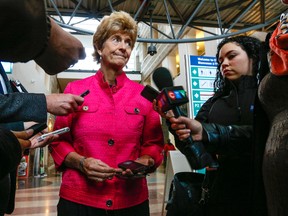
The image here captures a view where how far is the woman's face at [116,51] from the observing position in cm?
158

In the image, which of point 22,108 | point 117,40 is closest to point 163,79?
point 117,40

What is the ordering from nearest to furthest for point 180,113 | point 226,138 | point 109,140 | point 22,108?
1. point 22,108
2. point 180,113
3. point 226,138
4. point 109,140

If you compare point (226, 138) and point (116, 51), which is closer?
point (226, 138)

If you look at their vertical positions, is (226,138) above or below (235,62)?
below

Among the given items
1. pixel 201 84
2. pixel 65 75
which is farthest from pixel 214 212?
pixel 65 75

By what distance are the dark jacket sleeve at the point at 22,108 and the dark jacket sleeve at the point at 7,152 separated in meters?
0.17

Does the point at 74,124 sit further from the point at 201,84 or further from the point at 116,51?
the point at 201,84

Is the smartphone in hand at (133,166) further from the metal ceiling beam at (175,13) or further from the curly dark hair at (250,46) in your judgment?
the metal ceiling beam at (175,13)

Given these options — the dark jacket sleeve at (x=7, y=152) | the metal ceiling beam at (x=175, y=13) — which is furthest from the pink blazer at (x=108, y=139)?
the metal ceiling beam at (x=175, y=13)

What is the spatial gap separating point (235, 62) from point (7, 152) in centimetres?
137

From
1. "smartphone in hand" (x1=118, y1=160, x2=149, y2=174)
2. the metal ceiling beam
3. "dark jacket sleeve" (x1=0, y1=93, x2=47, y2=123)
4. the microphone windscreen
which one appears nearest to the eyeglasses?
the microphone windscreen

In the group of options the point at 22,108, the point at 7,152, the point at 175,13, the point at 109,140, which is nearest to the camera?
the point at 7,152

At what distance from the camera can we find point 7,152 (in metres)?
0.58

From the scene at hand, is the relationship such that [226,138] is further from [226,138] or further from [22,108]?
[22,108]
